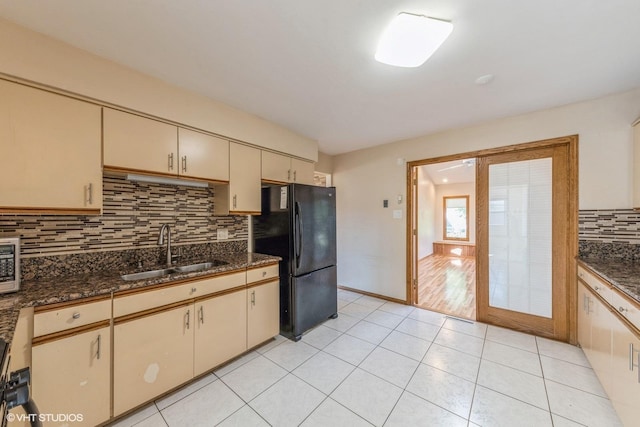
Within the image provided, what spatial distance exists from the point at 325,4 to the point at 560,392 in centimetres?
295

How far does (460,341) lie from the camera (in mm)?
2447

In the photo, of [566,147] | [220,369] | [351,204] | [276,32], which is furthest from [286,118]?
[566,147]

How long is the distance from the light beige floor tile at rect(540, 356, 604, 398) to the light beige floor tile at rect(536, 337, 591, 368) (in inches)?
3.2

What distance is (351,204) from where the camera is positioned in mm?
4059

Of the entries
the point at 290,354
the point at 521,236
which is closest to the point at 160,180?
the point at 290,354

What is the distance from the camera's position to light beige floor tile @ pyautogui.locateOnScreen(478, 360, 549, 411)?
169 cm

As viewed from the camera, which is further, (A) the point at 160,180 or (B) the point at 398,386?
(A) the point at 160,180

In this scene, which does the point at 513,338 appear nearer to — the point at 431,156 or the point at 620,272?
the point at 620,272

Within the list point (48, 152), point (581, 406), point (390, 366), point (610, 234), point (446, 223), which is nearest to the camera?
point (48, 152)

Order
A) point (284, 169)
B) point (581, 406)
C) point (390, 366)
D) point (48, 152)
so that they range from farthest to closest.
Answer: point (284, 169) → point (390, 366) → point (581, 406) → point (48, 152)

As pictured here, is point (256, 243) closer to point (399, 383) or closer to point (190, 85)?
point (190, 85)

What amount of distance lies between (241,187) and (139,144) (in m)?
0.91

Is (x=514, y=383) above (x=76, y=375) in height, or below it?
below

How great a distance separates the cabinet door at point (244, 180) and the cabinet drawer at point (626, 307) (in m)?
2.76
